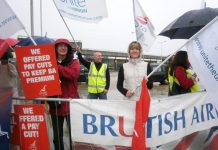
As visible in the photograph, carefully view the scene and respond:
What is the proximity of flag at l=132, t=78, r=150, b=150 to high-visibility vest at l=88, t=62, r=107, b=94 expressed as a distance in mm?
4833

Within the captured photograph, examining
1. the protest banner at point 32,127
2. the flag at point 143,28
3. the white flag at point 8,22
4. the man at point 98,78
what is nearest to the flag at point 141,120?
the protest banner at point 32,127

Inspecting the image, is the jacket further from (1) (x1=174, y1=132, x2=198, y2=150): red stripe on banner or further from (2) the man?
(2) the man

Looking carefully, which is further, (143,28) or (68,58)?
(143,28)

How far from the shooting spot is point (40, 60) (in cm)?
441

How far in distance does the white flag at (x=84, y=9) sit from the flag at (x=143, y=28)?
280 cm

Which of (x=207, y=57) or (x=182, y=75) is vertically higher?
(x=207, y=57)

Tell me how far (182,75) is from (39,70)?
2510mm

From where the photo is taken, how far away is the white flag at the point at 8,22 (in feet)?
15.1

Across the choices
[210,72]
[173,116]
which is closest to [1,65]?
[173,116]

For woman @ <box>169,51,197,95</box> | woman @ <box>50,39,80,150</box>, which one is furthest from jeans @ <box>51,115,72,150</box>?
woman @ <box>169,51,197,95</box>

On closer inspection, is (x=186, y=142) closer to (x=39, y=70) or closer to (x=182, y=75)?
(x=182, y=75)

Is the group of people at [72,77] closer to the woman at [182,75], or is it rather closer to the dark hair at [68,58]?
the dark hair at [68,58]

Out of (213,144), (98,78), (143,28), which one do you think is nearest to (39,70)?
(213,144)

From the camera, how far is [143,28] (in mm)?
8477
